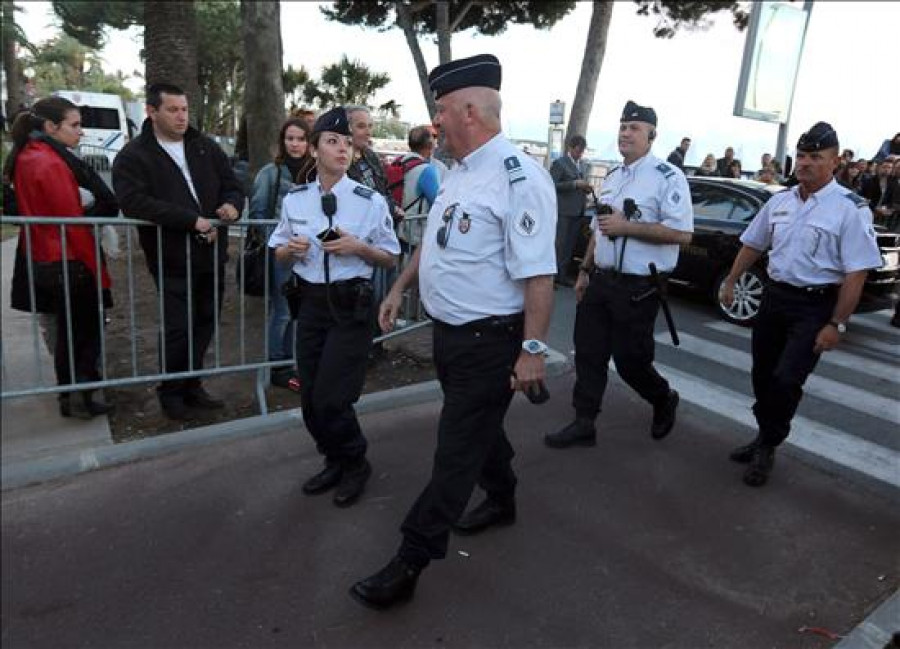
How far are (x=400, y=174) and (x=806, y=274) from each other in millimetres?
3412

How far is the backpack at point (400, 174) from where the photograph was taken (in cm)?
580

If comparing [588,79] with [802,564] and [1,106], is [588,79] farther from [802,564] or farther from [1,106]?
[1,106]

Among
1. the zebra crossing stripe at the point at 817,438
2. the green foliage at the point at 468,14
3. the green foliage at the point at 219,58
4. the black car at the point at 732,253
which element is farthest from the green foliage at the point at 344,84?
the zebra crossing stripe at the point at 817,438

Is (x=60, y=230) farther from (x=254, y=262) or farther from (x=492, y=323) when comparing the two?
(x=492, y=323)

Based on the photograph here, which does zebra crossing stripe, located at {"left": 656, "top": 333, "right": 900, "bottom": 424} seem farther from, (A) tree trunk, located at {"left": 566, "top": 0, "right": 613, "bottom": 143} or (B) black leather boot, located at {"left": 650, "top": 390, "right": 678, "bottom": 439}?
(A) tree trunk, located at {"left": 566, "top": 0, "right": 613, "bottom": 143}

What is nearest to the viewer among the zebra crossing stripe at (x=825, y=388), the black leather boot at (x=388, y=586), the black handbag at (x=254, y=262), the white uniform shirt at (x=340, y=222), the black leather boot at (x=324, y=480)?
the black leather boot at (x=388, y=586)

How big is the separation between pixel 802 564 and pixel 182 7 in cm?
803

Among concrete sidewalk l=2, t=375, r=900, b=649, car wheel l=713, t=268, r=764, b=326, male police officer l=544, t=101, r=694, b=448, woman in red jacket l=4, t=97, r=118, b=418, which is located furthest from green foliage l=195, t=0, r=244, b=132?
concrete sidewalk l=2, t=375, r=900, b=649

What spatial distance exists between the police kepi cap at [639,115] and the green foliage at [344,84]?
33659 millimetres

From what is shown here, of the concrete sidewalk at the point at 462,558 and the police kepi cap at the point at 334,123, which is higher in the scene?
the police kepi cap at the point at 334,123

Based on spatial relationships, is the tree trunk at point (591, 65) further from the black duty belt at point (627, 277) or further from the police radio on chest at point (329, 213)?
the police radio on chest at point (329, 213)

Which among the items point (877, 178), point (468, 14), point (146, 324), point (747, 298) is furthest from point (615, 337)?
point (468, 14)

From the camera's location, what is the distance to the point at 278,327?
475 cm

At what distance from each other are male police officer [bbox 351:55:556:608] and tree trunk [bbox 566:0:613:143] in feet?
47.5
